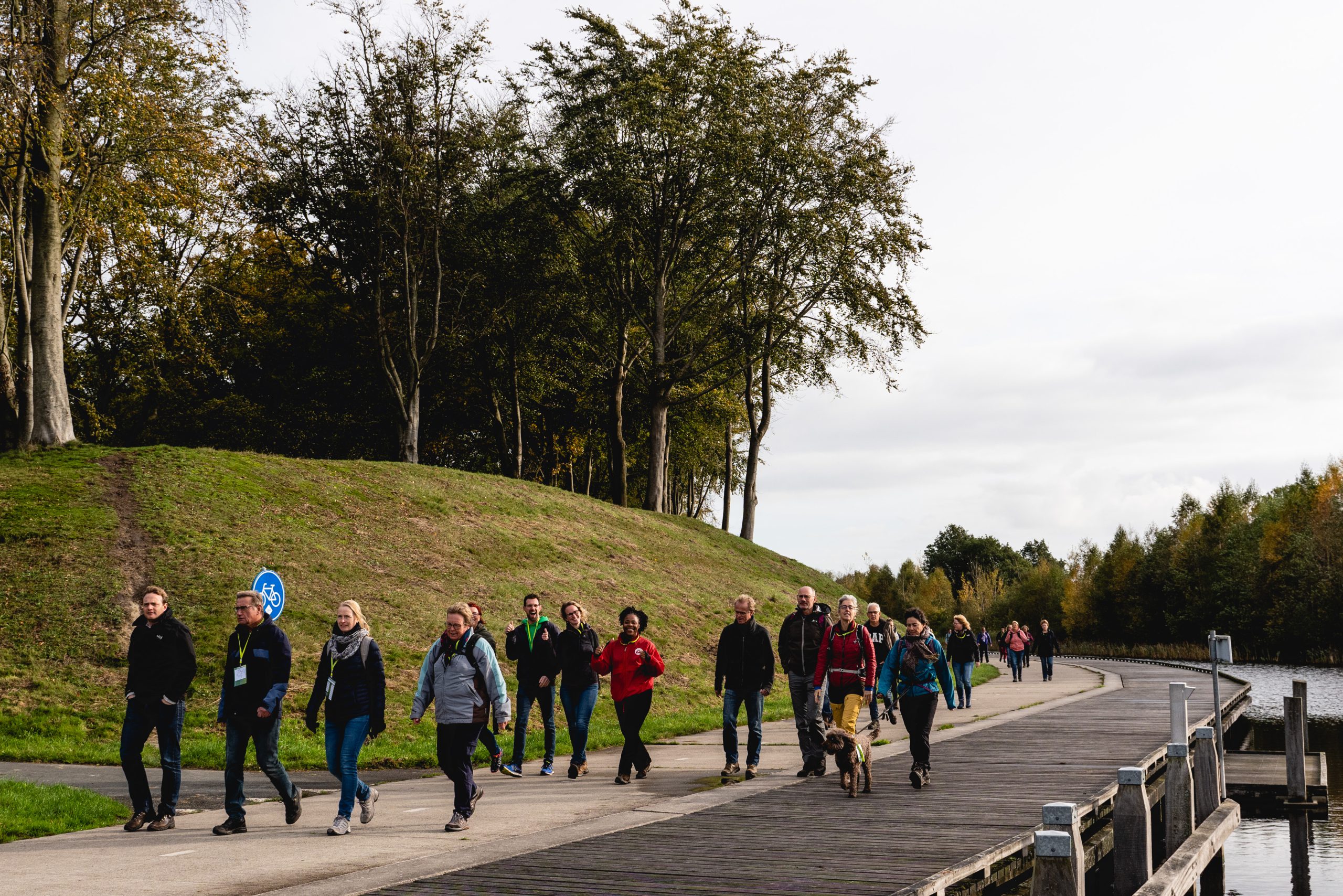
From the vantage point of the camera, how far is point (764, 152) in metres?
41.0

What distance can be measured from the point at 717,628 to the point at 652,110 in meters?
18.4

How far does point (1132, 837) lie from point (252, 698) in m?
7.62

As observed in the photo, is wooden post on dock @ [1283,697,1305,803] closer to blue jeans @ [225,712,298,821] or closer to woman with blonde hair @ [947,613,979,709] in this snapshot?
woman with blonde hair @ [947,613,979,709]

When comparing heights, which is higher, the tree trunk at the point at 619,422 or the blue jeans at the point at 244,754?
the tree trunk at the point at 619,422

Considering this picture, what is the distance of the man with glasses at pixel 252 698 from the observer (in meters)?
9.94

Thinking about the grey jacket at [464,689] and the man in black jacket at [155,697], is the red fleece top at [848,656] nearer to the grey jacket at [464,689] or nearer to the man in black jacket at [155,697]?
the grey jacket at [464,689]

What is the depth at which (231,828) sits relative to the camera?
9906 millimetres

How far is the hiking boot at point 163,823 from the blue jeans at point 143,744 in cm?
2

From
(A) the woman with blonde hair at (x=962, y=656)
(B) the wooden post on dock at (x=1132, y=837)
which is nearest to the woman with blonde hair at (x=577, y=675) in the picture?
(B) the wooden post on dock at (x=1132, y=837)

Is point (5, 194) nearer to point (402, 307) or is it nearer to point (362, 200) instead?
point (362, 200)

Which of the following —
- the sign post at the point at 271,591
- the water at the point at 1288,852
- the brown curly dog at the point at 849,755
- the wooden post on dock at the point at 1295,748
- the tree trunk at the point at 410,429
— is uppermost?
the tree trunk at the point at 410,429

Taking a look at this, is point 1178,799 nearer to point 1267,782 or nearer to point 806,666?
point 806,666

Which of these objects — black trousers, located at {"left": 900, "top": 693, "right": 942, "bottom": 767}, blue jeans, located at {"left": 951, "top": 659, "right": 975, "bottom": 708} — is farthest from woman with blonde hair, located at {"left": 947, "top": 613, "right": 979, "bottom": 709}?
black trousers, located at {"left": 900, "top": 693, "right": 942, "bottom": 767}

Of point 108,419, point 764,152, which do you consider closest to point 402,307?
point 108,419
